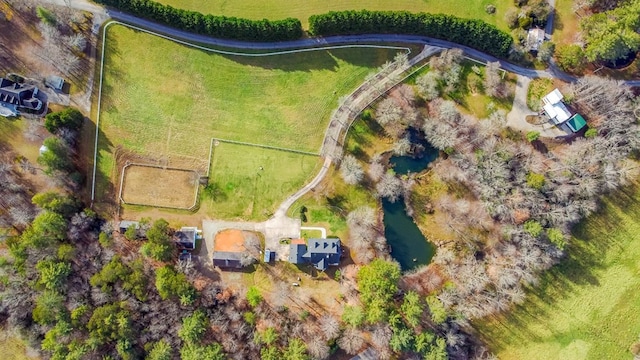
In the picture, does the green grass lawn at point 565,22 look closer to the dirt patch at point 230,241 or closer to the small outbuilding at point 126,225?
the dirt patch at point 230,241

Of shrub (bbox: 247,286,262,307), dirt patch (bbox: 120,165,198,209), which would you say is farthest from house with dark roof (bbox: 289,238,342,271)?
dirt patch (bbox: 120,165,198,209)

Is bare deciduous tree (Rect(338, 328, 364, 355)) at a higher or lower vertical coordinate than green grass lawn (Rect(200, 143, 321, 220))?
lower

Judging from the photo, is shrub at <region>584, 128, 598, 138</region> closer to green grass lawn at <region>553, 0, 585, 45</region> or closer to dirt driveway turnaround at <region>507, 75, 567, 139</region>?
dirt driveway turnaround at <region>507, 75, 567, 139</region>

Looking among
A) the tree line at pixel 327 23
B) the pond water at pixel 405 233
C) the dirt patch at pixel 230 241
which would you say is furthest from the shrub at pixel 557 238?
the dirt patch at pixel 230 241

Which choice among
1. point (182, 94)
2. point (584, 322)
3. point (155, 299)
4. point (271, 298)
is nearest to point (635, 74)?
point (584, 322)

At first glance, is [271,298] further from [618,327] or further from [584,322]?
[618,327]

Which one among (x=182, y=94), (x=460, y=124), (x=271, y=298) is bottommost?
(x=271, y=298)

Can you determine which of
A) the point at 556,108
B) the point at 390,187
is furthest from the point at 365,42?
the point at 556,108
